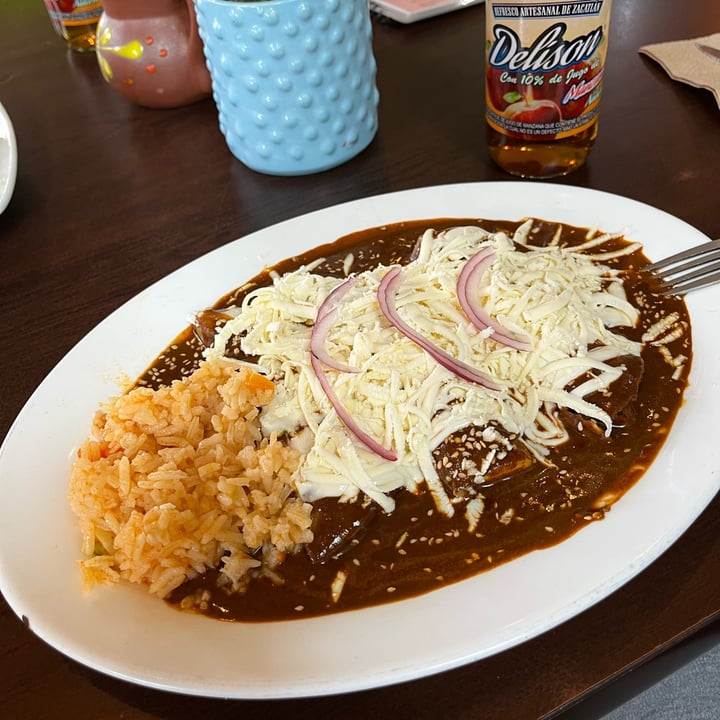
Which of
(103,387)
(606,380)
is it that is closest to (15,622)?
(103,387)

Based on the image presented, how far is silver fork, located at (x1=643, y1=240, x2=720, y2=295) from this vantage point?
49.0 inches

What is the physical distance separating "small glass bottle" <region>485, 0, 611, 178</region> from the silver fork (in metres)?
0.40

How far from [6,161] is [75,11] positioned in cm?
90

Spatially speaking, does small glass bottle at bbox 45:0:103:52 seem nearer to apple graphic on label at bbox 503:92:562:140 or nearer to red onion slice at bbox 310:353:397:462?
apple graphic on label at bbox 503:92:562:140

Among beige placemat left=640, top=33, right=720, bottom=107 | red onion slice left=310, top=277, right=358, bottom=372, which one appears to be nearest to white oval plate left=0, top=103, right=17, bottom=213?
red onion slice left=310, top=277, right=358, bottom=372

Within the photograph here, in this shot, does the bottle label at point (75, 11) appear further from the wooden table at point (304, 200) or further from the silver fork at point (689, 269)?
the silver fork at point (689, 269)

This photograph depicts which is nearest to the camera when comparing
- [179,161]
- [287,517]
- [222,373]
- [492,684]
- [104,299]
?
[492,684]

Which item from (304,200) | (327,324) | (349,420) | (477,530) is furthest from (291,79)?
(477,530)

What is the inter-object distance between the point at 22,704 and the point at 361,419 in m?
0.59

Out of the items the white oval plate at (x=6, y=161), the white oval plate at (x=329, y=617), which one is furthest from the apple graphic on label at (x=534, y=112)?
the white oval plate at (x=6, y=161)

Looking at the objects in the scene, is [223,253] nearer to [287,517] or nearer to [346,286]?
[346,286]

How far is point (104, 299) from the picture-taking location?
1618mm

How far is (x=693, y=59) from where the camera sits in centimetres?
203

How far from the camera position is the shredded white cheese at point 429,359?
107 cm
